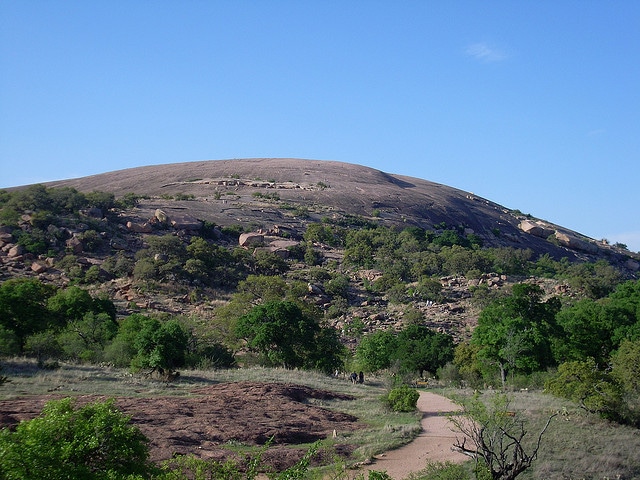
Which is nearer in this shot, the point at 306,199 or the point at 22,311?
the point at 22,311

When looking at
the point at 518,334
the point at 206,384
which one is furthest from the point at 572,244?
the point at 206,384

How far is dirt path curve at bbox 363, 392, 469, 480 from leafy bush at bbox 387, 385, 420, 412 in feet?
3.37

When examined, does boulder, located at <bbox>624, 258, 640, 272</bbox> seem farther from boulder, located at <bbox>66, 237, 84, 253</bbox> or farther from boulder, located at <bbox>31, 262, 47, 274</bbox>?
boulder, located at <bbox>31, 262, 47, 274</bbox>

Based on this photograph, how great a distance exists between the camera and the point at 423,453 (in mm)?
15234

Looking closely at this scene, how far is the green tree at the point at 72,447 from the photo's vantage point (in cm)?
617

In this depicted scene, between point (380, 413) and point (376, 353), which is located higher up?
point (380, 413)

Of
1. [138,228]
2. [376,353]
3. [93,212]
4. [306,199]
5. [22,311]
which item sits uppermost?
[306,199]

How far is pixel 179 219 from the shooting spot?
6756cm

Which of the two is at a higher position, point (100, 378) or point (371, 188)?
point (371, 188)

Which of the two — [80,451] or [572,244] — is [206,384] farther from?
[572,244]

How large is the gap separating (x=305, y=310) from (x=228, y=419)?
21654mm

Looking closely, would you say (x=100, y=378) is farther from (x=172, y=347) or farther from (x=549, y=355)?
(x=549, y=355)

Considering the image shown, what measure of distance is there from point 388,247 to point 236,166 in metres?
47.5

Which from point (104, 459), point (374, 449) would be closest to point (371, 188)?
point (374, 449)
